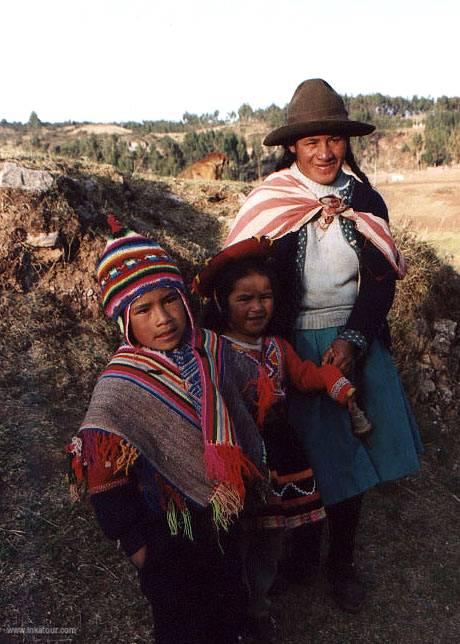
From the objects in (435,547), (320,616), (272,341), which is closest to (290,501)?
(272,341)

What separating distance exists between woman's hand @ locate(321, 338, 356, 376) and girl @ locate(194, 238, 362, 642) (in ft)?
0.18

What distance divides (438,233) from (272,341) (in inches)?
438

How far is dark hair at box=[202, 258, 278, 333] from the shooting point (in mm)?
1895

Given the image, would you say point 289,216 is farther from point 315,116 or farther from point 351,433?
point 351,433

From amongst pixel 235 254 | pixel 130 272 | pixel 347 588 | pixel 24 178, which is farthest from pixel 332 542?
pixel 24 178

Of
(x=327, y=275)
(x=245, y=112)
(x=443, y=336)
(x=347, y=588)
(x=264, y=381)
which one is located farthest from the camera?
(x=245, y=112)

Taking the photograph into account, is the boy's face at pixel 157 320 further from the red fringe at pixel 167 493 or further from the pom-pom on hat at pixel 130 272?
the red fringe at pixel 167 493

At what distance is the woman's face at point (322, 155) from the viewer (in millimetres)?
2029

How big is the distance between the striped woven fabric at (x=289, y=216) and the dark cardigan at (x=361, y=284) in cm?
3

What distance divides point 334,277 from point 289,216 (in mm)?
292

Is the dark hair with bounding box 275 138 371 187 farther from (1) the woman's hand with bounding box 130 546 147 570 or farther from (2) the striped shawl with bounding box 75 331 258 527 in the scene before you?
(1) the woman's hand with bounding box 130 546 147 570

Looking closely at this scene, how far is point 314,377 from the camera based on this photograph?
1.99 m

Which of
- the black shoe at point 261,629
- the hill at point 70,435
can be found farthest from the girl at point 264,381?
the hill at point 70,435

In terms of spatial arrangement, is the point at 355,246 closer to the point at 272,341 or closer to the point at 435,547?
the point at 272,341
